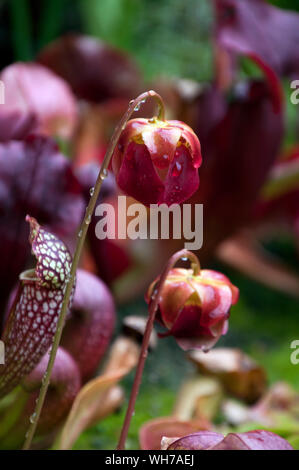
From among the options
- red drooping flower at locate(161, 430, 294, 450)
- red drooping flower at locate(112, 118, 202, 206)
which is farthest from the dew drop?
red drooping flower at locate(161, 430, 294, 450)

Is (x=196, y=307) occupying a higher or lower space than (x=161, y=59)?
lower

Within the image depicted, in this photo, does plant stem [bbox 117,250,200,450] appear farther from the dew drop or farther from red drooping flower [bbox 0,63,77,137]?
red drooping flower [bbox 0,63,77,137]

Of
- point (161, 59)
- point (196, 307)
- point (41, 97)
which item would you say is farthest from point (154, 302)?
point (161, 59)

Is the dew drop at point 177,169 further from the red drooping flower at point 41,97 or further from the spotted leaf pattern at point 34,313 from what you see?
the red drooping flower at point 41,97

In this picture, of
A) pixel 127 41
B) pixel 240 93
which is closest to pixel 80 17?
pixel 127 41

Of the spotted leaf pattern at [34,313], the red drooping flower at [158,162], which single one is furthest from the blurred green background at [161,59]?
the red drooping flower at [158,162]
